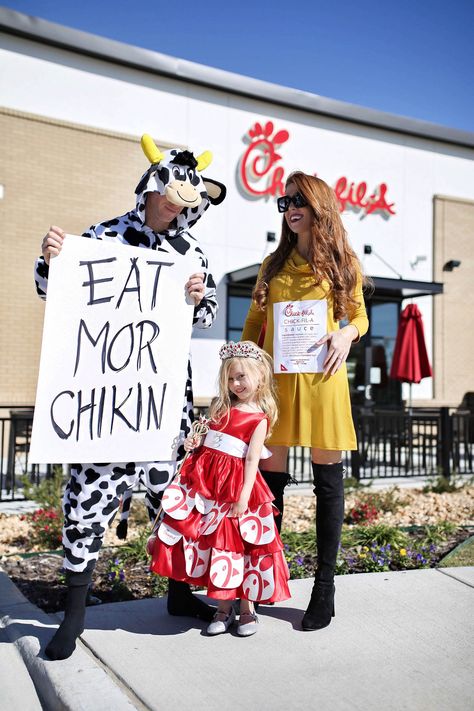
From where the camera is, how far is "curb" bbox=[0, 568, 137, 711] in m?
2.27

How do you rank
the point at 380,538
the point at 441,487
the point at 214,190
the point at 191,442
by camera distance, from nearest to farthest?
the point at 191,442, the point at 214,190, the point at 380,538, the point at 441,487

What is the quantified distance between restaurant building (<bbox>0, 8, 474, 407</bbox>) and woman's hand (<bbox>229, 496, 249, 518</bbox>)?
9.33 meters

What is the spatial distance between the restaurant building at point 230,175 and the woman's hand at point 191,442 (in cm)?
917

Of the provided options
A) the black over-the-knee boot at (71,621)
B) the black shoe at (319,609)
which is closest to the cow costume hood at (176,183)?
the black over-the-knee boot at (71,621)

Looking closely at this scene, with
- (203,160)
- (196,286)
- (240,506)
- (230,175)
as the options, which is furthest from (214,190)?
(230,175)

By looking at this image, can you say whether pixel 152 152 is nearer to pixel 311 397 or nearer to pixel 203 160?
pixel 203 160

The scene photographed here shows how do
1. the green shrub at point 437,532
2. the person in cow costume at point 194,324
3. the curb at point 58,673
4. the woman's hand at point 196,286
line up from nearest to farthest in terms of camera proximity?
the curb at point 58,673 < the person in cow costume at point 194,324 < the woman's hand at point 196,286 < the green shrub at point 437,532

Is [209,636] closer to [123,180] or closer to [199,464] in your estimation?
[199,464]

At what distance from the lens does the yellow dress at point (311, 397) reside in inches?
117

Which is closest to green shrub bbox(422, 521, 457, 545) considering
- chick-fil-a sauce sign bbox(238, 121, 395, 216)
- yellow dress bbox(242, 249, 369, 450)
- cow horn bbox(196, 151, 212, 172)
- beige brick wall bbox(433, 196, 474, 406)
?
yellow dress bbox(242, 249, 369, 450)

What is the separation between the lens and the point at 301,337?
302cm

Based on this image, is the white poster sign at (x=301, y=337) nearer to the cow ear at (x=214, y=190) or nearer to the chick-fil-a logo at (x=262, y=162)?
the cow ear at (x=214, y=190)

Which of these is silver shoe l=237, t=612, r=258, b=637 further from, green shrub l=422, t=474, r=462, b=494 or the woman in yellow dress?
green shrub l=422, t=474, r=462, b=494

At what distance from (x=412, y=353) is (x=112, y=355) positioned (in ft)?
32.9
